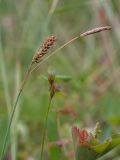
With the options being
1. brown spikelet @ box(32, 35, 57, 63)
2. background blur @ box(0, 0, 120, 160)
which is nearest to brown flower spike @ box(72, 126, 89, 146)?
brown spikelet @ box(32, 35, 57, 63)

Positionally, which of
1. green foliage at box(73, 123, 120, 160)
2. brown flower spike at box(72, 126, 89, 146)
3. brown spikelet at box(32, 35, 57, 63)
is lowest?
green foliage at box(73, 123, 120, 160)

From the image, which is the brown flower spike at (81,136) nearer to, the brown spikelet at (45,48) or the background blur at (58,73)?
the brown spikelet at (45,48)

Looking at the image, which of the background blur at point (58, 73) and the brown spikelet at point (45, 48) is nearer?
the brown spikelet at point (45, 48)

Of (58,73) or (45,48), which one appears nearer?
(45,48)

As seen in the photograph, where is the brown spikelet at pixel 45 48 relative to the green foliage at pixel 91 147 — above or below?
above

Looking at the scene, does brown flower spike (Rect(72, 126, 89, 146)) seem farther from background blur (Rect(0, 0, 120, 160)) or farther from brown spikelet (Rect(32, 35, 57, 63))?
background blur (Rect(0, 0, 120, 160))

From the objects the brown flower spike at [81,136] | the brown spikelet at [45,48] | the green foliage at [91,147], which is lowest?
the green foliage at [91,147]

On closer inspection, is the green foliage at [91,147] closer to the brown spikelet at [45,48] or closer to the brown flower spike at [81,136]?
the brown flower spike at [81,136]

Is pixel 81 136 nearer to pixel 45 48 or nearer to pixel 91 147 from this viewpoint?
pixel 91 147

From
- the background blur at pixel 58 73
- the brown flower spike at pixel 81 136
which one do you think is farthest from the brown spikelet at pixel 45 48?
the background blur at pixel 58 73

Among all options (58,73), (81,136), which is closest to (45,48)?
(81,136)
